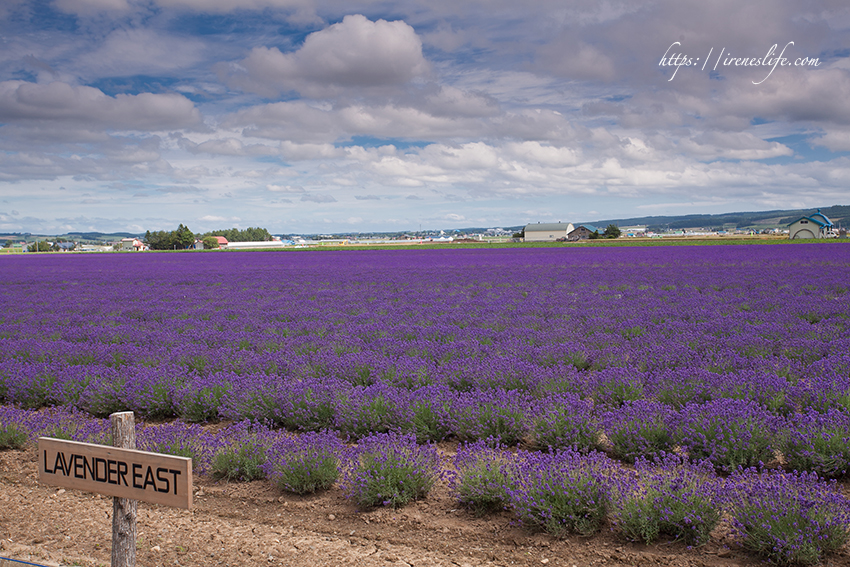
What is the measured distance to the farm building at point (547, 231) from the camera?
110675 mm

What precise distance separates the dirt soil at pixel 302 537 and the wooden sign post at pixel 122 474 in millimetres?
545

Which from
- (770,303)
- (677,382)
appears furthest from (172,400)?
(770,303)

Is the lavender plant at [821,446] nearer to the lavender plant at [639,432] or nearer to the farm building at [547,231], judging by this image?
the lavender plant at [639,432]

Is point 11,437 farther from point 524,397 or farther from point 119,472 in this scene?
point 524,397

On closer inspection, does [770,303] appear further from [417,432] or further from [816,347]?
[417,432]

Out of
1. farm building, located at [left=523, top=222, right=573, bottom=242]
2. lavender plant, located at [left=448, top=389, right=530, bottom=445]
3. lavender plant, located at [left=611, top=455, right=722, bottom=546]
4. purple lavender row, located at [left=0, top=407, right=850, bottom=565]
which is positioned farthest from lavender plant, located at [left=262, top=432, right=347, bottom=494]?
farm building, located at [left=523, top=222, right=573, bottom=242]

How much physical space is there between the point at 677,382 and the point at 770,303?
788 centimetres

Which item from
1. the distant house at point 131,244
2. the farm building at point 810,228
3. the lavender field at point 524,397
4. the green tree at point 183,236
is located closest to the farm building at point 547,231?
the farm building at point 810,228

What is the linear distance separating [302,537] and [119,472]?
1.34 m

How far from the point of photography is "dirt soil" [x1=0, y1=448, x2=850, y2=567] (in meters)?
3.27

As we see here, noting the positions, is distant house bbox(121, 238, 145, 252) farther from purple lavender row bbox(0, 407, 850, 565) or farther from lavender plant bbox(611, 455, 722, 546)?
lavender plant bbox(611, 455, 722, 546)

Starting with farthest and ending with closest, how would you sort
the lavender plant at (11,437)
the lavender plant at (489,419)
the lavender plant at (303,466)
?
1. the lavender plant at (11,437)
2. the lavender plant at (489,419)
3. the lavender plant at (303,466)

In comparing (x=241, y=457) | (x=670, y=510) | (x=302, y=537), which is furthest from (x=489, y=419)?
(x=241, y=457)

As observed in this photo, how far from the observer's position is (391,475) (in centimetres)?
398
